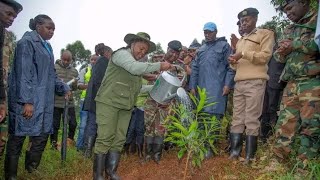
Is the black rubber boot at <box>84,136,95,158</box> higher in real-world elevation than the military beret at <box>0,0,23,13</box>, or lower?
lower

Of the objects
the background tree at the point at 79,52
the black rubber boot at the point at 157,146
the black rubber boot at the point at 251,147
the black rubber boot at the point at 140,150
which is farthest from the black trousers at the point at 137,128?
the background tree at the point at 79,52

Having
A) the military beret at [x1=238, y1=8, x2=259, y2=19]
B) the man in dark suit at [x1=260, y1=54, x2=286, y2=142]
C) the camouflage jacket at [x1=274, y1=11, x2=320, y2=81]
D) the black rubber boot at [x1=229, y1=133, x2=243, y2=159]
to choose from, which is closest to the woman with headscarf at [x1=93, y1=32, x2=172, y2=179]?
the military beret at [x1=238, y1=8, x2=259, y2=19]

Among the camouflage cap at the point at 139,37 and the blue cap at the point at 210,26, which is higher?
the blue cap at the point at 210,26

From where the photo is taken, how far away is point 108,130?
3936 mm

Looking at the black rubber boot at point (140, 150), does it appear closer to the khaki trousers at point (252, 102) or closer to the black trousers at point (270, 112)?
the khaki trousers at point (252, 102)

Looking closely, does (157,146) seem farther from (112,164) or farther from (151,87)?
(112,164)

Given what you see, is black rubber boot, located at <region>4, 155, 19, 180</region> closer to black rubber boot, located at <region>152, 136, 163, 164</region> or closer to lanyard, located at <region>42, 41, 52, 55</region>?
lanyard, located at <region>42, 41, 52, 55</region>

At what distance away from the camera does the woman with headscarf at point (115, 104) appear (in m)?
3.94

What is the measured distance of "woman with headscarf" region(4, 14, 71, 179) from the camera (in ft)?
12.8

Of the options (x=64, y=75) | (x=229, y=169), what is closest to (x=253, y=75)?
(x=229, y=169)

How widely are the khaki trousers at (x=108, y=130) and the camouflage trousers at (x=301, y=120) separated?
189cm

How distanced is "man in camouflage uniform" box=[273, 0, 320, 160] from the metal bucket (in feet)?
4.33

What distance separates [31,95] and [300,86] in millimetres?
3048

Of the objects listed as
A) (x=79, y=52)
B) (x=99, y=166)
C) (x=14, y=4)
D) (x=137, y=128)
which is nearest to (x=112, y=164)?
(x=99, y=166)
